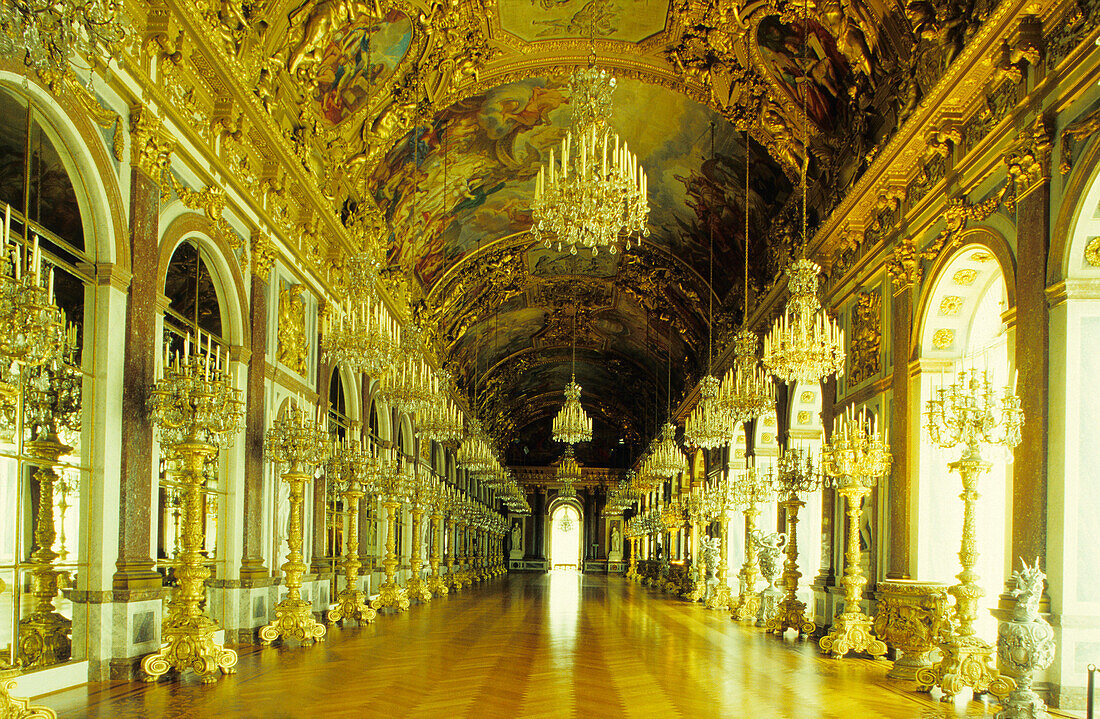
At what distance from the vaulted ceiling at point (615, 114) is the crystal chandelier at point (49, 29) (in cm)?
657

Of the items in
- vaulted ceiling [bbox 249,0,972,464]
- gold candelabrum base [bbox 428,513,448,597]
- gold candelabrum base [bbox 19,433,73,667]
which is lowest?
gold candelabrum base [bbox 428,513,448,597]

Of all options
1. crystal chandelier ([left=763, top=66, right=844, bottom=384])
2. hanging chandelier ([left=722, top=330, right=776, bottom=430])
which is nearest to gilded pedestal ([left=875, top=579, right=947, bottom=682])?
crystal chandelier ([left=763, top=66, right=844, bottom=384])

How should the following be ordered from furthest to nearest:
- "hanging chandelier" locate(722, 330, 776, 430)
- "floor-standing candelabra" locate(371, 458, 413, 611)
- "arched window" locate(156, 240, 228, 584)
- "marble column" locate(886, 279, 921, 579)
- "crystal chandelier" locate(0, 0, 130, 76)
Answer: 1. "floor-standing candelabra" locate(371, 458, 413, 611)
2. "hanging chandelier" locate(722, 330, 776, 430)
3. "marble column" locate(886, 279, 921, 579)
4. "arched window" locate(156, 240, 228, 584)
5. "crystal chandelier" locate(0, 0, 130, 76)

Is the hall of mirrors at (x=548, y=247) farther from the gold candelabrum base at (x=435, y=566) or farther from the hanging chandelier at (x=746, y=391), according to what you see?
the gold candelabrum base at (x=435, y=566)

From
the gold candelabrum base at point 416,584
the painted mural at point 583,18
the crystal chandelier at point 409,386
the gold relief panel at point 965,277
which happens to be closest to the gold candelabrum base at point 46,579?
the crystal chandelier at point 409,386

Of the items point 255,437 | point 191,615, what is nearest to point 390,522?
point 255,437

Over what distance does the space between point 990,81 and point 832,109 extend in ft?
15.6

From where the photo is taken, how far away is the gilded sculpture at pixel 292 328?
13.7 meters

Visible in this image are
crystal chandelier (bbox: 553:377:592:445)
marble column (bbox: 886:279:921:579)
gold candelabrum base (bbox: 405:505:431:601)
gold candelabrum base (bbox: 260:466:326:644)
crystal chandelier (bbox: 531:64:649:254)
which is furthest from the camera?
crystal chandelier (bbox: 553:377:592:445)

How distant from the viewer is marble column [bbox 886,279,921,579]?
39.3 ft

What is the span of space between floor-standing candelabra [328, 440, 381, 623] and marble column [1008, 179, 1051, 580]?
9374 mm

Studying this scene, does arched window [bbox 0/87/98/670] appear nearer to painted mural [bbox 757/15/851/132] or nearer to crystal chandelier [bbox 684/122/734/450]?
painted mural [bbox 757/15/851/132]

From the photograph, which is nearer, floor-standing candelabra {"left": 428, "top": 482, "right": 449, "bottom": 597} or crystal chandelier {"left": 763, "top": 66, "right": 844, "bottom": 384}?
crystal chandelier {"left": 763, "top": 66, "right": 844, "bottom": 384}

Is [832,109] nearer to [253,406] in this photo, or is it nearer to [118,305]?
[253,406]
